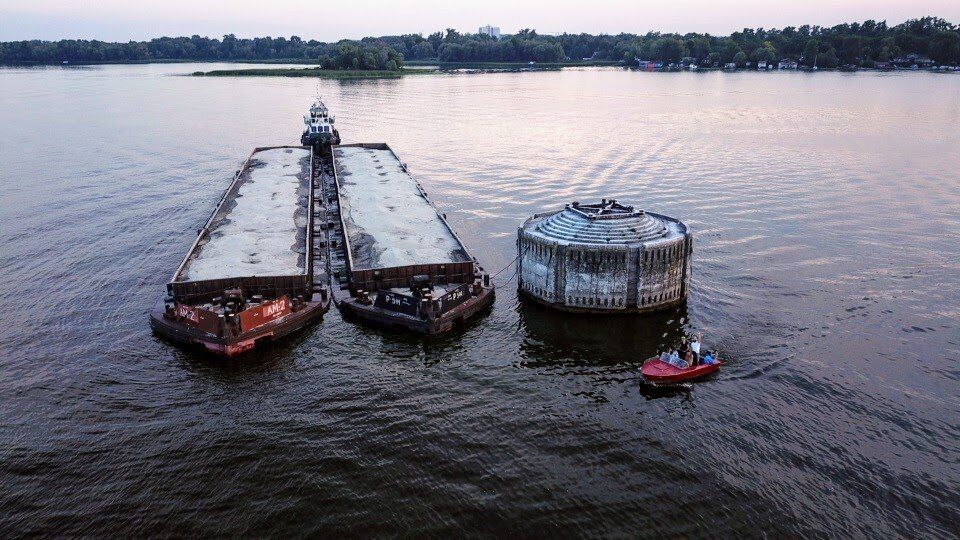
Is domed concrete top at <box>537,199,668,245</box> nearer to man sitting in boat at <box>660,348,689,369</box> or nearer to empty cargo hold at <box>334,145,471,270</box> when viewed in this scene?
empty cargo hold at <box>334,145,471,270</box>

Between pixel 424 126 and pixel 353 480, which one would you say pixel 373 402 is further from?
pixel 424 126

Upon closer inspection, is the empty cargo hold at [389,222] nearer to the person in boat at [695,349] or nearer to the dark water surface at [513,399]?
the dark water surface at [513,399]

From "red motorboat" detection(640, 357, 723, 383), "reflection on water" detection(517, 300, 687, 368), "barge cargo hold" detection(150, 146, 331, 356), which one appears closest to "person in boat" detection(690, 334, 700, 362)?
"red motorboat" detection(640, 357, 723, 383)

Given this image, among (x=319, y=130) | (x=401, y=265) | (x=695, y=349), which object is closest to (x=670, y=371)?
(x=695, y=349)

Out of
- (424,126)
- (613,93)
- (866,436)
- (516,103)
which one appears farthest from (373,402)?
(613,93)

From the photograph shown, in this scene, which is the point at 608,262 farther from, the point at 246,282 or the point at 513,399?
the point at 246,282
